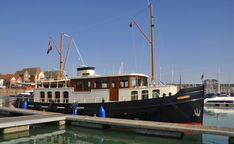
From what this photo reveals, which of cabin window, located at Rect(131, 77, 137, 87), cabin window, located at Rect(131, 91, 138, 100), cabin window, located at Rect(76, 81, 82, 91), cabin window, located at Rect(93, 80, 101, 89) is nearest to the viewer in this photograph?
cabin window, located at Rect(131, 91, 138, 100)

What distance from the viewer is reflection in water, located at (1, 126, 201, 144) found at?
1191 cm

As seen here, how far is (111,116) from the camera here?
52.6 ft

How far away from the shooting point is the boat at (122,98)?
14.1 meters

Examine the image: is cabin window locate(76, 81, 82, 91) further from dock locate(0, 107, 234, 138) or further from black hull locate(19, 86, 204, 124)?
black hull locate(19, 86, 204, 124)

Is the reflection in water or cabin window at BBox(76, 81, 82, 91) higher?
cabin window at BBox(76, 81, 82, 91)

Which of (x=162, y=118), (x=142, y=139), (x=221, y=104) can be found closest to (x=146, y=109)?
(x=162, y=118)

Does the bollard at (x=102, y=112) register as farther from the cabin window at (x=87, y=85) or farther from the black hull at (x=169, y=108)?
the cabin window at (x=87, y=85)

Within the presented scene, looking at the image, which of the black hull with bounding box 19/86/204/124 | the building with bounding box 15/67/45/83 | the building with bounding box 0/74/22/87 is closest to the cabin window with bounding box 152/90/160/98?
the black hull with bounding box 19/86/204/124

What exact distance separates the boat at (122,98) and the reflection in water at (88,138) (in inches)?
69.9

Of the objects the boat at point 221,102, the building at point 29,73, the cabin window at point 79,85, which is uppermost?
the building at point 29,73

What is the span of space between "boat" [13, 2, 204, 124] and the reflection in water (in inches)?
69.9

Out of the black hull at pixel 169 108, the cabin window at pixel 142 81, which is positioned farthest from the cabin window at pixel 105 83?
the cabin window at pixel 142 81

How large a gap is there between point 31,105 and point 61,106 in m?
4.03

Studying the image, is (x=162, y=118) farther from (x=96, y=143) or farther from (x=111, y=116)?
(x=96, y=143)
